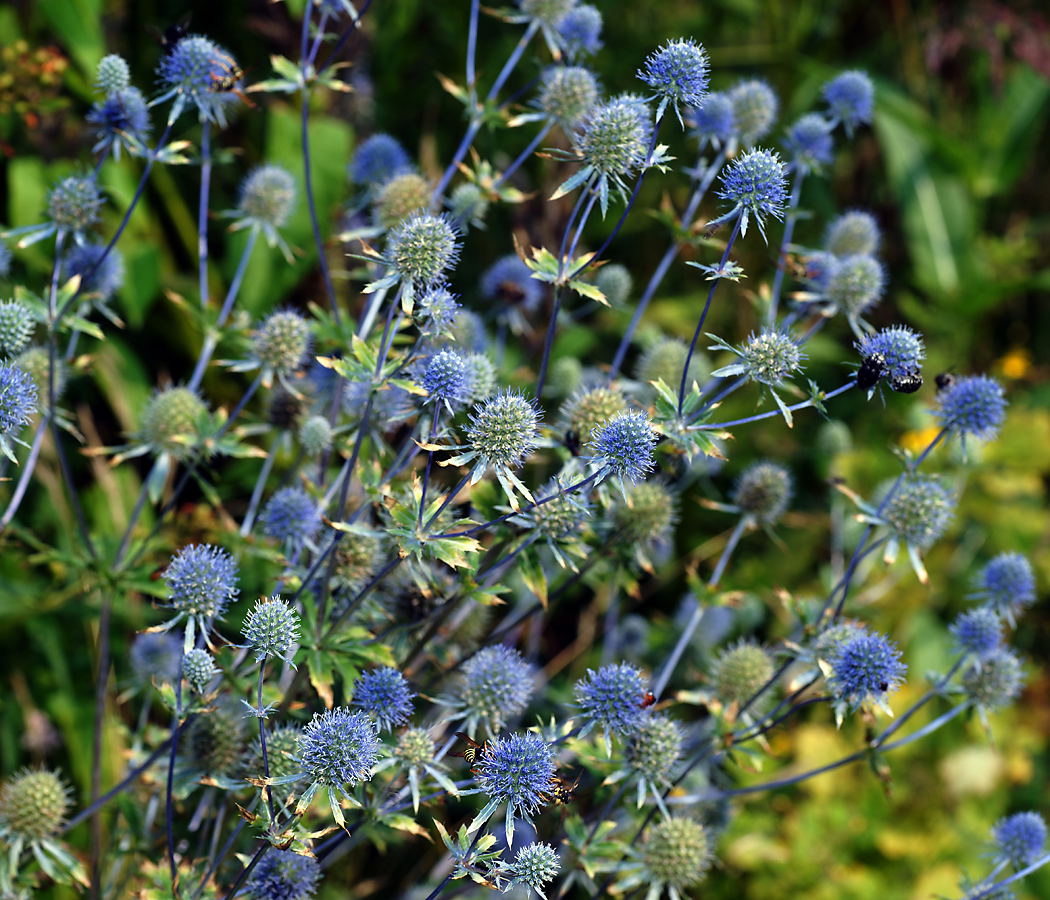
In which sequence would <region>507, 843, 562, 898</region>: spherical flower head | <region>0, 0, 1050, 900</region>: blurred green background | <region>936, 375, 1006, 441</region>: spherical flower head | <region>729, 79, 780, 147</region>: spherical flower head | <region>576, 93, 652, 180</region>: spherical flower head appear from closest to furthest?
<region>507, 843, 562, 898</region>: spherical flower head → <region>576, 93, 652, 180</region>: spherical flower head → <region>936, 375, 1006, 441</region>: spherical flower head → <region>729, 79, 780, 147</region>: spherical flower head → <region>0, 0, 1050, 900</region>: blurred green background

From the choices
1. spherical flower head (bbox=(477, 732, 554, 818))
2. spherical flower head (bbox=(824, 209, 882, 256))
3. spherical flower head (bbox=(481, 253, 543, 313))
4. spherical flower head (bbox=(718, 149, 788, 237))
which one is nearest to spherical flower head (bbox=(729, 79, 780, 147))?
spherical flower head (bbox=(824, 209, 882, 256))

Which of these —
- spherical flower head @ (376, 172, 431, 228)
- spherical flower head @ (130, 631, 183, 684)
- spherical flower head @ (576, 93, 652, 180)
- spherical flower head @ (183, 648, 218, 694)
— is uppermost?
spherical flower head @ (576, 93, 652, 180)

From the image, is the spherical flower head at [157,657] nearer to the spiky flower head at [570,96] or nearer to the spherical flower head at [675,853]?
the spherical flower head at [675,853]

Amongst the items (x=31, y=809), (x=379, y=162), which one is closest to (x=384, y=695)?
(x=31, y=809)

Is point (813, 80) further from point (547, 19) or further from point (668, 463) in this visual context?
point (668, 463)

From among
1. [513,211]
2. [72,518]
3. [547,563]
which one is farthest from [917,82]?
[72,518]

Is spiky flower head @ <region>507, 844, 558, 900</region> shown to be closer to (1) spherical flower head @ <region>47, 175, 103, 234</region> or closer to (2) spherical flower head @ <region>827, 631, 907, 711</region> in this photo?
(2) spherical flower head @ <region>827, 631, 907, 711</region>
